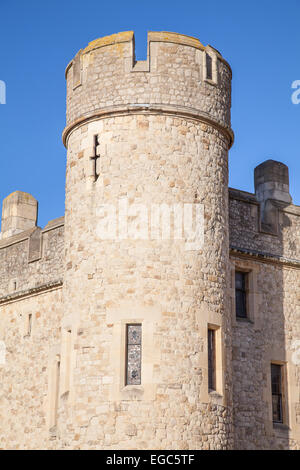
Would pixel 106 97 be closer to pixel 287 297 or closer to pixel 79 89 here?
pixel 79 89

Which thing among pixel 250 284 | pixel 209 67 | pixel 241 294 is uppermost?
pixel 209 67

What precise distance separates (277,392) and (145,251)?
16.4ft

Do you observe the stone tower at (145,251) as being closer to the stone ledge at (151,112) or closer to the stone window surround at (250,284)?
the stone ledge at (151,112)

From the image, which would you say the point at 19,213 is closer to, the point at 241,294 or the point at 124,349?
the point at 241,294

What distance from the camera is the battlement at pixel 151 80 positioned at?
47.2ft

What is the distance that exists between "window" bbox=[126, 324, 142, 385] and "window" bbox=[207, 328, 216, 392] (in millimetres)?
1334

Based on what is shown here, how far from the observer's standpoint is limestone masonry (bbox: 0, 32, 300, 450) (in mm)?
13164

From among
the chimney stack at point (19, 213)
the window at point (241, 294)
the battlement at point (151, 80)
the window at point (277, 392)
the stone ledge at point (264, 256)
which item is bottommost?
the window at point (277, 392)

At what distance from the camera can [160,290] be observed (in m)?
13.5

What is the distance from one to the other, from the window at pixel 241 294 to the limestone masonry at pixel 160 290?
3 cm

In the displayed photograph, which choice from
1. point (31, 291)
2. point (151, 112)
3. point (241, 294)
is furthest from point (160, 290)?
point (31, 291)

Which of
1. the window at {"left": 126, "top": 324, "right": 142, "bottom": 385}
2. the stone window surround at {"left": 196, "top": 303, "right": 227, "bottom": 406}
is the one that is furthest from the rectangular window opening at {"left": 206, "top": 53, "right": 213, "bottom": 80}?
the window at {"left": 126, "top": 324, "right": 142, "bottom": 385}

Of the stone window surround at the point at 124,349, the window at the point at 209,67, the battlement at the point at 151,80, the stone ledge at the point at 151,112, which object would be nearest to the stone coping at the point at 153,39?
the battlement at the point at 151,80

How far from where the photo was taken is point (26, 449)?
1677 cm
